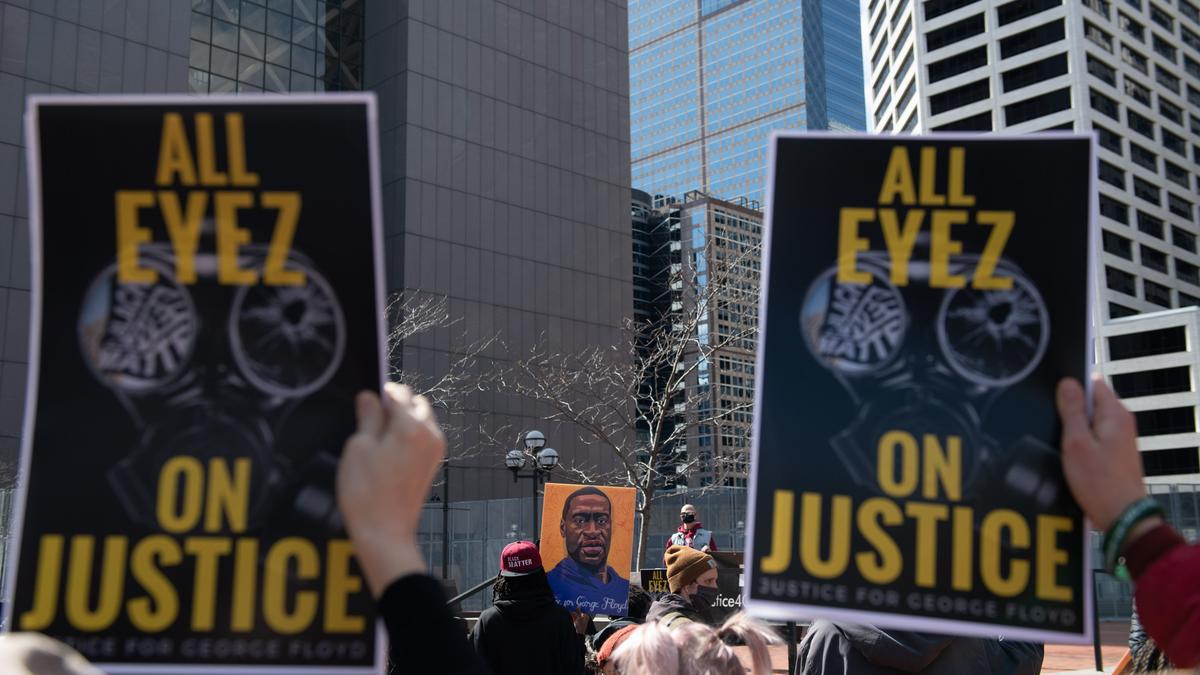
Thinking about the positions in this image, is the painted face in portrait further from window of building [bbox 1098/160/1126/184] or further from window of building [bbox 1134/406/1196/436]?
window of building [bbox 1098/160/1126/184]

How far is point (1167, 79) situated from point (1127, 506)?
89702mm

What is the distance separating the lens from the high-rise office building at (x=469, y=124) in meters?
42.4

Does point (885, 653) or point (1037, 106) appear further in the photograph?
point (1037, 106)

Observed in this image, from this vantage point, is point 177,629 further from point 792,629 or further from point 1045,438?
point 792,629

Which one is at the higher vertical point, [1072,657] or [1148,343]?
[1148,343]

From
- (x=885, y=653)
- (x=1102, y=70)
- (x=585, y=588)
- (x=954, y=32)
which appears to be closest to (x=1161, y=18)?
(x=1102, y=70)

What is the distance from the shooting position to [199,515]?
6.60ft

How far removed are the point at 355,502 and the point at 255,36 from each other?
4876 centimetres

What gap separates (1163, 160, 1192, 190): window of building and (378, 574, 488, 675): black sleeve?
85.3 metres

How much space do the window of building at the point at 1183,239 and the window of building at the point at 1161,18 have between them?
15.4 meters

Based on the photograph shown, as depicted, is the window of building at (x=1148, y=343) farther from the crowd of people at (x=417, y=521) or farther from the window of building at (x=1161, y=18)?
the crowd of people at (x=417, y=521)

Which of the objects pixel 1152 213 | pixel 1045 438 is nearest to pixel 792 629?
pixel 1045 438

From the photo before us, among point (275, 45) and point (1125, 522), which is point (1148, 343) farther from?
point (1125, 522)

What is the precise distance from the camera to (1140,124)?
76.1 metres
